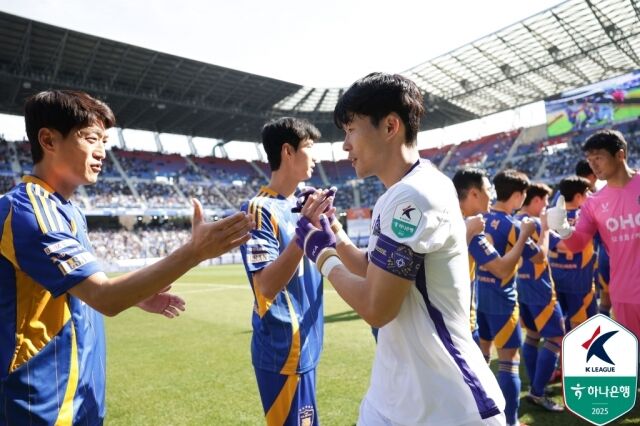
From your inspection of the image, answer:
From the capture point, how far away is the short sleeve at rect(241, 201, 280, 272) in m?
2.61

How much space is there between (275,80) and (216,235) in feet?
127

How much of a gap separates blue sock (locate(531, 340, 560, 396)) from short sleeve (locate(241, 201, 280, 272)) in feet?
11.9

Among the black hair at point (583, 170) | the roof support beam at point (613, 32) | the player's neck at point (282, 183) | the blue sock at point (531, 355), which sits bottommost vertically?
the blue sock at point (531, 355)

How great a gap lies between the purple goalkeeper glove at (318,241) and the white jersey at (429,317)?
0.72 feet

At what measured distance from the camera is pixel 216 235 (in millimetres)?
1717

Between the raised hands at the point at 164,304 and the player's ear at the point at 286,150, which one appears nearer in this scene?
Answer: the raised hands at the point at 164,304

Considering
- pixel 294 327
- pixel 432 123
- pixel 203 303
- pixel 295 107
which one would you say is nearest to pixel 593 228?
pixel 294 327

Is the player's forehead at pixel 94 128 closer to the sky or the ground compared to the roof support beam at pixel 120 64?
closer to the ground

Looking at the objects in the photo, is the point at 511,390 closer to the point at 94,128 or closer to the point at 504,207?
the point at 504,207

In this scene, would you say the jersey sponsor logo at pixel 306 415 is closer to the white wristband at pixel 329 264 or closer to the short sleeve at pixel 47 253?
the white wristband at pixel 329 264

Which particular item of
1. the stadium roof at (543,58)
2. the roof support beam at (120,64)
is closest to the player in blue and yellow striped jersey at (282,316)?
the stadium roof at (543,58)

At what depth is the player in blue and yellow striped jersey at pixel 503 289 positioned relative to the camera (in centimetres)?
431

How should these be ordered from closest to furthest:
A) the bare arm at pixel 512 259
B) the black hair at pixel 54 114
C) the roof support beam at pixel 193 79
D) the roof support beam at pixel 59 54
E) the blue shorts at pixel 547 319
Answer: the black hair at pixel 54 114
the bare arm at pixel 512 259
the blue shorts at pixel 547 319
the roof support beam at pixel 59 54
the roof support beam at pixel 193 79

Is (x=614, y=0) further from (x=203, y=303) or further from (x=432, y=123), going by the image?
(x=203, y=303)
